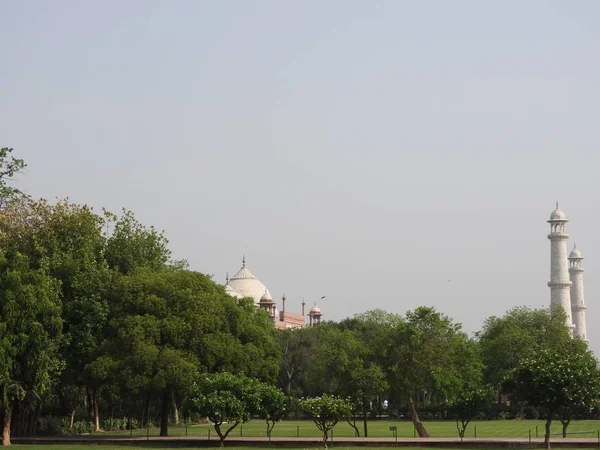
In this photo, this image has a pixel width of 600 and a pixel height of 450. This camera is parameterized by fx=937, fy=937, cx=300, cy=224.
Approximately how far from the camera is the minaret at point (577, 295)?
120938 millimetres

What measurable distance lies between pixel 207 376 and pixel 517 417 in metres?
33.3

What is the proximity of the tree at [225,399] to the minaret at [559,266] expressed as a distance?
8063 cm

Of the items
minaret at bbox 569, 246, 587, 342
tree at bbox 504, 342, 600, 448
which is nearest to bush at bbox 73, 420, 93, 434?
tree at bbox 504, 342, 600, 448

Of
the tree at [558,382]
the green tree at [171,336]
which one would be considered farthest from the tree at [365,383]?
the tree at [558,382]

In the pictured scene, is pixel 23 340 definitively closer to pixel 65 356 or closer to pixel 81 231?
pixel 65 356

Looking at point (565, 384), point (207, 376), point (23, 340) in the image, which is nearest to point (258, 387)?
point (207, 376)

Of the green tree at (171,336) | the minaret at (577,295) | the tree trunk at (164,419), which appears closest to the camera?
the green tree at (171,336)

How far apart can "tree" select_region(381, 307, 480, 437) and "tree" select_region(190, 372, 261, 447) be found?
741cm

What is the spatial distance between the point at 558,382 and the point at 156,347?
59.9 feet

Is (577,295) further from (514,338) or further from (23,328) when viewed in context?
(23,328)

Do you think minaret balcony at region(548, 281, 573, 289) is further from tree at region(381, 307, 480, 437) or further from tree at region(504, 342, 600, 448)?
tree at region(504, 342, 600, 448)

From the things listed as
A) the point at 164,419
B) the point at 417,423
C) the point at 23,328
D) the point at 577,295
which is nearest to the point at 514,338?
the point at 417,423

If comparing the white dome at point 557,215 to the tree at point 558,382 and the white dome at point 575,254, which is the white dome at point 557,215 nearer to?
the white dome at point 575,254

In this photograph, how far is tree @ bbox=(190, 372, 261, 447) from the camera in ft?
125
